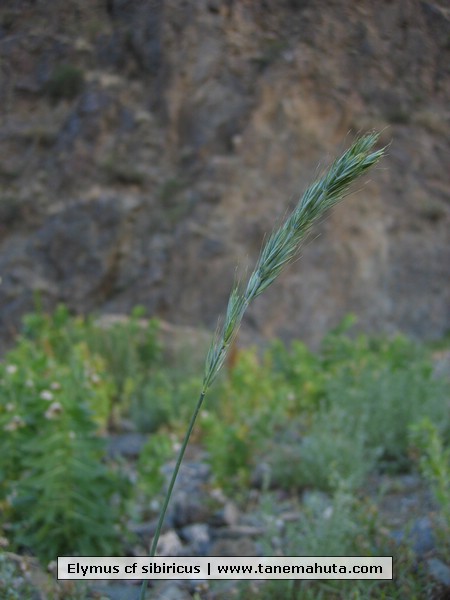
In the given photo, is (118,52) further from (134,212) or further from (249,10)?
(134,212)

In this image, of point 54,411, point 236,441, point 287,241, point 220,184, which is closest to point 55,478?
point 54,411

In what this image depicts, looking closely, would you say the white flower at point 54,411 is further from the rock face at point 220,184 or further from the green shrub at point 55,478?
the rock face at point 220,184

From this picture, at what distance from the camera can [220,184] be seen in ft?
22.1

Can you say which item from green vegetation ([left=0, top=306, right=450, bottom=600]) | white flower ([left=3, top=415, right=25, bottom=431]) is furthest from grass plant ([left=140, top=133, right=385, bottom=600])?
white flower ([left=3, top=415, right=25, bottom=431])

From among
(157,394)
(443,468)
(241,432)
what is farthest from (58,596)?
(157,394)

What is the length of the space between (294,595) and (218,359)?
3.84 feet

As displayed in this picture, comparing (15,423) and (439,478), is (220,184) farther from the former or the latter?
(439,478)

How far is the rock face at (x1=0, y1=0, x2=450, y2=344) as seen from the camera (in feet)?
18.3

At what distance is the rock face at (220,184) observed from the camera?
18.3 feet

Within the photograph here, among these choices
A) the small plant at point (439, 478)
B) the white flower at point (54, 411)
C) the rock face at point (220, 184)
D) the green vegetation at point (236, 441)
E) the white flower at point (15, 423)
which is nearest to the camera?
the small plant at point (439, 478)

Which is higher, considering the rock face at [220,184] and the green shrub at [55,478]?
the rock face at [220,184]

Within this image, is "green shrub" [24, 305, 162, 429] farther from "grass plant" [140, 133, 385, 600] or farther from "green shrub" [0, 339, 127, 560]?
"grass plant" [140, 133, 385, 600]

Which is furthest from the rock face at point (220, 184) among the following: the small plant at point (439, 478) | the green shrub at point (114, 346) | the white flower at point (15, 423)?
the small plant at point (439, 478)

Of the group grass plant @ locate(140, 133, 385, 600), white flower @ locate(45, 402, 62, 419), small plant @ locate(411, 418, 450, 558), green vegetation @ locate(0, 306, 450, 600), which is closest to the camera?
grass plant @ locate(140, 133, 385, 600)
